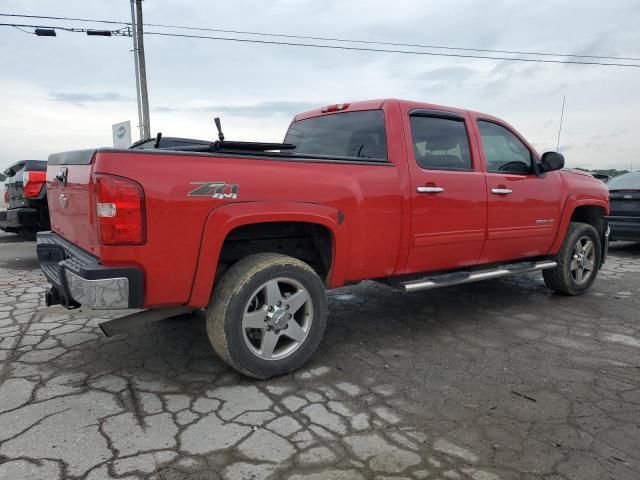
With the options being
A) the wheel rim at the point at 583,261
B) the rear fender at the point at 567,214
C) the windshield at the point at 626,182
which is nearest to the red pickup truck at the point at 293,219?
the rear fender at the point at 567,214

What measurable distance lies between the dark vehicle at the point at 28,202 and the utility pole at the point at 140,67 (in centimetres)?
973

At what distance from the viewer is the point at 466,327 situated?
433 cm

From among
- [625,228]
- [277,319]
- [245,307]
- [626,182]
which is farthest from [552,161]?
[626,182]

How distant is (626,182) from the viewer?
339 inches

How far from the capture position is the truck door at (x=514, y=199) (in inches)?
173

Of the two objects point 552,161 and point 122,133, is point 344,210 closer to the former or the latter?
point 552,161

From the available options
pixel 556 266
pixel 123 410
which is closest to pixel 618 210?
pixel 556 266

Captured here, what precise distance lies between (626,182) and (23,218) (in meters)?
9.52

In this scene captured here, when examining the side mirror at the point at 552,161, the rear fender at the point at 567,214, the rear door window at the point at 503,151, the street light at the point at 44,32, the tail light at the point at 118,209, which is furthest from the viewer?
the street light at the point at 44,32

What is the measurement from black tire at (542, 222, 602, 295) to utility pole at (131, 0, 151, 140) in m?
14.3

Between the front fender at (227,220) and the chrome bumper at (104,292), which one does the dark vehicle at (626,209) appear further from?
the chrome bumper at (104,292)

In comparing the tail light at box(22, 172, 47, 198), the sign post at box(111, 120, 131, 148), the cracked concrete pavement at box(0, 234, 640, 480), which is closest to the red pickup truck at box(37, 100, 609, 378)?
the cracked concrete pavement at box(0, 234, 640, 480)

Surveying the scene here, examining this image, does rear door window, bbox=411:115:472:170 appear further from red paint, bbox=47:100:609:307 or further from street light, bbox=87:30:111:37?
street light, bbox=87:30:111:37

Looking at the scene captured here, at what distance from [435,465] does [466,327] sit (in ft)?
7.25
